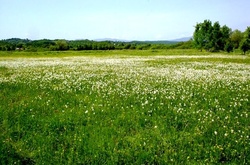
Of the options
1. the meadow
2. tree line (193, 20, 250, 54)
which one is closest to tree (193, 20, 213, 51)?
tree line (193, 20, 250, 54)

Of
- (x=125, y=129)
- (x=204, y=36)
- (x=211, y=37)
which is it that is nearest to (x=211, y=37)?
(x=211, y=37)

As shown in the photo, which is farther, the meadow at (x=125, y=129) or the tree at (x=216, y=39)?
the tree at (x=216, y=39)

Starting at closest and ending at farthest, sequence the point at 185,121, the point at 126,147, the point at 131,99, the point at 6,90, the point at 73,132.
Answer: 1. the point at 126,147
2. the point at 73,132
3. the point at 185,121
4. the point at 131,99
5. the point at 6,90

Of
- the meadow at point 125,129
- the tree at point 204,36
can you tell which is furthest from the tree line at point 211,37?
the meadow at point 125,129

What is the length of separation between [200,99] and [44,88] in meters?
8.29

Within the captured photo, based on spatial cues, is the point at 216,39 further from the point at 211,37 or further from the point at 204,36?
Answer: the point at 204,36

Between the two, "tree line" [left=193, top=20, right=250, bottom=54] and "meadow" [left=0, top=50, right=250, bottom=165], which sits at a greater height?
"tree line" [left=193, top=20, right=250, bottom=54]

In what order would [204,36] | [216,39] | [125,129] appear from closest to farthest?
1. [125,129]
2. [216,39]
3. [204,36]

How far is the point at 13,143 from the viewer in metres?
6.72

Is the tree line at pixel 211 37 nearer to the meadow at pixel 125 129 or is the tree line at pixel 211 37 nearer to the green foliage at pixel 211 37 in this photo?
the green foliage at pixel 211 37

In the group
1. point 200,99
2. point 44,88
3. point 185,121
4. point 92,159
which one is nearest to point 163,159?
point 92,159

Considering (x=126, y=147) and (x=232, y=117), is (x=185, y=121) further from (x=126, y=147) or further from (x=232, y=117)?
(x=126, y=147)

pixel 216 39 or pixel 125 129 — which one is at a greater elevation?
pixel 216 39

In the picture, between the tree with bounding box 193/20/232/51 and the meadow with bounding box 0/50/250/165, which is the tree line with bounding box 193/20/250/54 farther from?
the meadow with bounding box 0/50/250/165
